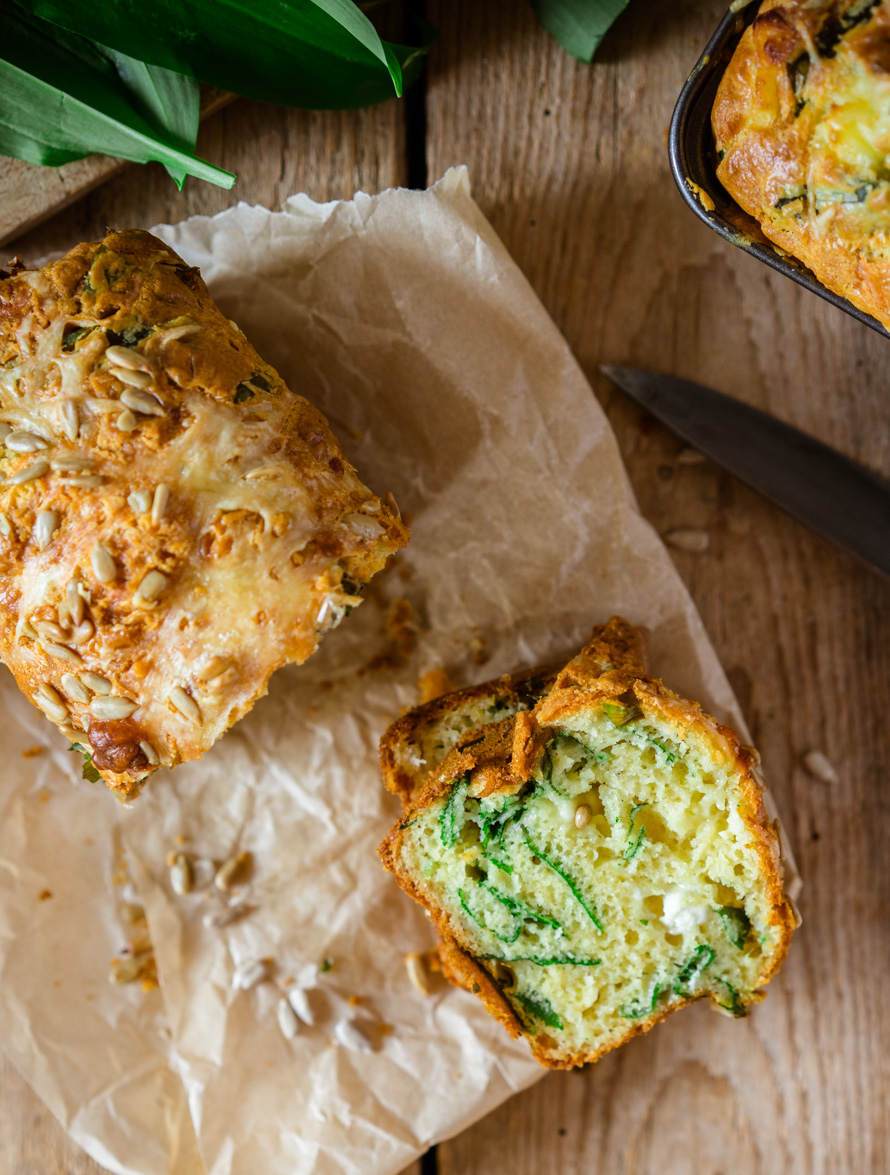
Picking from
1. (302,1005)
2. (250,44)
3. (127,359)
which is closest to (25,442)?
(127,359)

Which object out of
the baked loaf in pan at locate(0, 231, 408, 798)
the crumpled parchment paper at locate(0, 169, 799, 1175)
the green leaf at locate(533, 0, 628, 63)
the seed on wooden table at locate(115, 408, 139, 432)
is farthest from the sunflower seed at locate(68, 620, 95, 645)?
the green leaf at locate(533, 0, 628, 63)

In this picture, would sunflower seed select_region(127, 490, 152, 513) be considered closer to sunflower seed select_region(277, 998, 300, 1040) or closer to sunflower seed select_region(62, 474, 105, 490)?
sunflower seed select_region(62, 474, 105, 490)

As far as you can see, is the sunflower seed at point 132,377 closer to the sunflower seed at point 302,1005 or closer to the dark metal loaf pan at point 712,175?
the dark metal loaf pan at point 712,175

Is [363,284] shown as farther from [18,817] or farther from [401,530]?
[18,817]

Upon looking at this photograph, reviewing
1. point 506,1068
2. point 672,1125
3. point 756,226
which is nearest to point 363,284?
point 756,226

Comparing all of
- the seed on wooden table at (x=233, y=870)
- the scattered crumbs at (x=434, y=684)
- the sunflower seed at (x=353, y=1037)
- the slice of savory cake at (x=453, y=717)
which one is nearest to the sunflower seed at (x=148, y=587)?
the slice of savory cake at (x=453, y=717)

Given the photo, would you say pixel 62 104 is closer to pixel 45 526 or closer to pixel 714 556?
pixel 45 526
